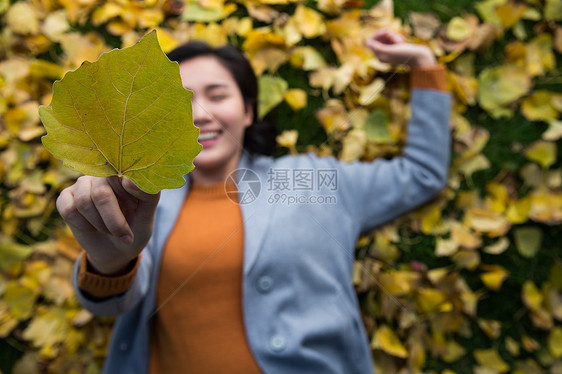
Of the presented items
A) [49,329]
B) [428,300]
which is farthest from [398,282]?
[49,329]

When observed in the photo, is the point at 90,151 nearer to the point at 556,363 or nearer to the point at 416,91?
the point at 416,91

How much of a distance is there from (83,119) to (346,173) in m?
0.45

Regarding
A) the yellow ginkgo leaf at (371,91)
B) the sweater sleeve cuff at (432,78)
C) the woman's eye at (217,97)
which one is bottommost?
the yellow ginkgo leaf at (371,91)

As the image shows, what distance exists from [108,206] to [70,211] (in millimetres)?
62

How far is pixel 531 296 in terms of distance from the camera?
2.57 feet

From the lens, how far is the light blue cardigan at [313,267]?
0.59 metres

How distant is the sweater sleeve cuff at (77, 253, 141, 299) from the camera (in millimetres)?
512

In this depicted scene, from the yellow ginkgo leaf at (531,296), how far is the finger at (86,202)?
80 centimetres

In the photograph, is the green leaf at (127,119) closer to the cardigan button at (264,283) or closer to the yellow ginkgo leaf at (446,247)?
the cardigan button at (264,283)

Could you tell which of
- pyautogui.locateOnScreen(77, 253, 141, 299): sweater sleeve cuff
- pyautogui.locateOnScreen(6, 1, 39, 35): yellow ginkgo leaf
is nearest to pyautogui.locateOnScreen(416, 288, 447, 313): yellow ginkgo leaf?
pyautogui.locateOnScreen(77, 253, 141, 299): sweater sleeve cuff

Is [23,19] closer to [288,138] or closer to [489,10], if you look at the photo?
[288,138]

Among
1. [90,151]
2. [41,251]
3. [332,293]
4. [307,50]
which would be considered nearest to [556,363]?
[332,293]

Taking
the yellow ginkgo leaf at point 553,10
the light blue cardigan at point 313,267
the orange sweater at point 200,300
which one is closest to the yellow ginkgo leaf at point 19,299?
the light blue cardigan at point 313,267

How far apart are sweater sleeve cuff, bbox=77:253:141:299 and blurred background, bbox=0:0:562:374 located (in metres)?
0.28
